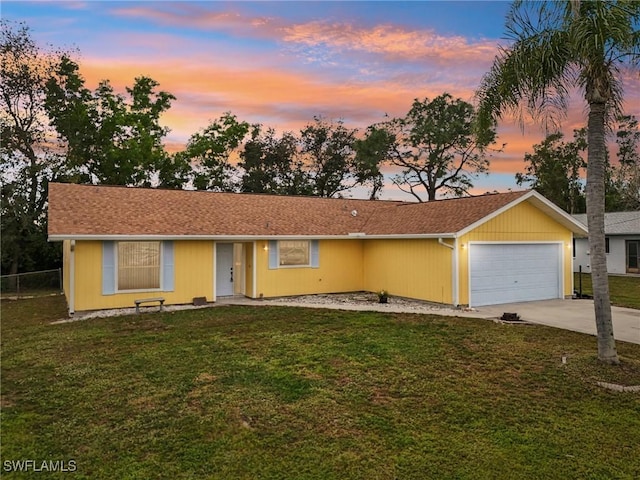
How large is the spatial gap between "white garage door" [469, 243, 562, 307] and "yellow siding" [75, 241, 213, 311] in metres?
9.03

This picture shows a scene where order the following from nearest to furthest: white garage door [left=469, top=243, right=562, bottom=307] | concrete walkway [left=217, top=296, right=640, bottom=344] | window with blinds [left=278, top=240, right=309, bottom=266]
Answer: concrete walkway [left=217, top=296, right=640, bottom=344]
white garage door [left=469, top=243, right=562, bottom=307]
window with blinds [left=278, top=240, right=309, bottom=266]

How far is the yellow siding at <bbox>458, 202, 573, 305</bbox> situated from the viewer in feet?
43.2

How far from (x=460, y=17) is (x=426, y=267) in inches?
317

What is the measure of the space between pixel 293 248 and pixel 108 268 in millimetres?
6552

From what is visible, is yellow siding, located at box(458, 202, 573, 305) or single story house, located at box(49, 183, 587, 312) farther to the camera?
yellow siding, located at box(458, 202, 573, 305)

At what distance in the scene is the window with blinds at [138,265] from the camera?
13.0 meters

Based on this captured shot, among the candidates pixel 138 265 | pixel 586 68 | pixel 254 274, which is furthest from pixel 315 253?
pixel 586 68

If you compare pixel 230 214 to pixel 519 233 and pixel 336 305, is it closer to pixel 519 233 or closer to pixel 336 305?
pixel 336 305

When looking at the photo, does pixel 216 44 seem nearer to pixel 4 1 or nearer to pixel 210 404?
pixel 4 1

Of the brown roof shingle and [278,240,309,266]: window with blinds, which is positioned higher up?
the brown roof shingle

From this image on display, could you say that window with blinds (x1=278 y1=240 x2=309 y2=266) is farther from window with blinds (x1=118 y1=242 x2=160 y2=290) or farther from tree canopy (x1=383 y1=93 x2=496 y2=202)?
tree canopy (x1=383 y1=93 x2=496 y2=202)

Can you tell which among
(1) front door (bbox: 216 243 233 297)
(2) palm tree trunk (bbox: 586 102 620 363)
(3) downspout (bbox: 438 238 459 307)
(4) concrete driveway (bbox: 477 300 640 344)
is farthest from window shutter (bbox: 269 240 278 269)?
(2) palm tree trunk (bbox: 586 102 620 363)

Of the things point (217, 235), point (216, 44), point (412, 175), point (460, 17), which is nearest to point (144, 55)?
point (216, 44)

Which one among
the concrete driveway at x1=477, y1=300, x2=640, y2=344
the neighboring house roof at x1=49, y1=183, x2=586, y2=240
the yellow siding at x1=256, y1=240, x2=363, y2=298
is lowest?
the concrete driveway at x1=477, y1=300, x2=640, y2=344
